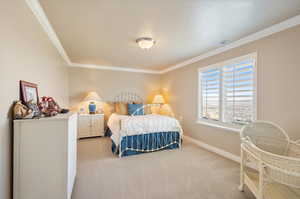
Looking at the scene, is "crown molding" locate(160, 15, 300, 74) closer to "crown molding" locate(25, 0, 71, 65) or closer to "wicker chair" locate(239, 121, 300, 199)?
"wicker chair" locate(239, 121, 300, 199)

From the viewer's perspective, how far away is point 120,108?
15.6 feet

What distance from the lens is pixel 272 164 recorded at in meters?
1.27

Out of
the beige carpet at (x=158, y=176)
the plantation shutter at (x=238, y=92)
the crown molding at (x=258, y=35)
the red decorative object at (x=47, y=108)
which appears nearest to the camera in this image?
the red decorative object at (x=47, y=108)

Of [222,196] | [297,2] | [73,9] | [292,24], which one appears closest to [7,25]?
[73,9]

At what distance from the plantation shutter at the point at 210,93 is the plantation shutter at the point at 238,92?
0.19m

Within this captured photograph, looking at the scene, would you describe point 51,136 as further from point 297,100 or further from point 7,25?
point 297,100

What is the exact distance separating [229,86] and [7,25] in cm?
349

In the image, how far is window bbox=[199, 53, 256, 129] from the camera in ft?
8.65

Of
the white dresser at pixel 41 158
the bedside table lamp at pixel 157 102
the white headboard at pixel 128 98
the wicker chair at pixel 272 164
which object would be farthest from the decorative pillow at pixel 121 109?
the wicker chair at pixel 272 164

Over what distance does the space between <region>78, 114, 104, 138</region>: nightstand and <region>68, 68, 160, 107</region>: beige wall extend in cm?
68

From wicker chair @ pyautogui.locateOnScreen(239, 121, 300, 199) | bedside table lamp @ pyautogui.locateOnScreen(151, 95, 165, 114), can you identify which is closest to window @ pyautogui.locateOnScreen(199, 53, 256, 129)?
wicker chair @ pyautogui.locateOnScreen(239, 121, 300, 199)

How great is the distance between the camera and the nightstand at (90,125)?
435 centimetres

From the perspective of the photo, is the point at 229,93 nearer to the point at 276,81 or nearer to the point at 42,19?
the point at 276,81

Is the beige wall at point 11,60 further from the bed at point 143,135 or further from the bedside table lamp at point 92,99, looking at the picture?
the bedside table lamp at point 92,99
